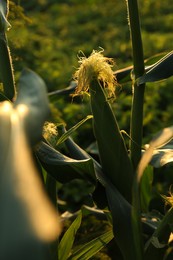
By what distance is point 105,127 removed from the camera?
94 cm

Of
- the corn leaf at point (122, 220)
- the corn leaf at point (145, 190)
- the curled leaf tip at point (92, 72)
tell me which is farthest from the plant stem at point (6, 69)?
the corn leaf at point (145, 190)

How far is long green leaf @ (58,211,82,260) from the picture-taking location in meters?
1.00

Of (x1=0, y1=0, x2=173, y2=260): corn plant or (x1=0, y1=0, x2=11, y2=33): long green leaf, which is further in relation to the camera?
(x1=0, y1=0, x2=11, y2=33): long green leaf

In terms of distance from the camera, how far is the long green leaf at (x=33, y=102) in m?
0.53

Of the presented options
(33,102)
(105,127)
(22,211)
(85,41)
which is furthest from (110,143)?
(85,41)

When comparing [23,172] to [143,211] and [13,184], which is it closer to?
[13,184]

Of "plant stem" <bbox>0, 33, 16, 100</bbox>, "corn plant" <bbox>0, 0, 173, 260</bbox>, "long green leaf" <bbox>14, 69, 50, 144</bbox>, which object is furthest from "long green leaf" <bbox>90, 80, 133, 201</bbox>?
"long green leaf" <bbox>14, 69, 50, 144</bbox>

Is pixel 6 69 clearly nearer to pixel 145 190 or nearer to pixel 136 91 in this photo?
pixel 136 91

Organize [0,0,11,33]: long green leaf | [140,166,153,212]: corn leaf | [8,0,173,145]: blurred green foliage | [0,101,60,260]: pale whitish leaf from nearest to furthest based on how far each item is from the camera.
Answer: [0,101,60,260]: pale whitish leaf, [0,0,11,33]: long green leaf, [140,166,153,212]: corn leaf, [8,0,173,145]: blurred green foliage

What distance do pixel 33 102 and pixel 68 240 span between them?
47cm

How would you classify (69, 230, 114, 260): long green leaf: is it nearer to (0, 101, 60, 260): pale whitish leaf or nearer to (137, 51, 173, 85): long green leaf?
(137, 51, 173, 85): long green leaf

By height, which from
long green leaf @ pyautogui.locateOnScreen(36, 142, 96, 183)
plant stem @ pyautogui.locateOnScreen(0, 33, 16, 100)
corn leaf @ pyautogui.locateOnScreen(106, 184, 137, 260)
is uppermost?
plant stem @ pyautogui.locateOnScreen(0, 33, 16, 100)

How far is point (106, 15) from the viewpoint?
207 inches

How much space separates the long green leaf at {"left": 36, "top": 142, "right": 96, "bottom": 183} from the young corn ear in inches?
2.3
